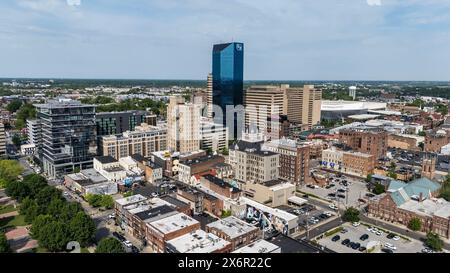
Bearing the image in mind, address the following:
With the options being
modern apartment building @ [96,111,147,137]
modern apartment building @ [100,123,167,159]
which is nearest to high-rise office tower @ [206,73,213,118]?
modern apartment building @ [96,111,147,137]

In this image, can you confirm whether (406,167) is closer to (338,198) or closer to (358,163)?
(358,163)

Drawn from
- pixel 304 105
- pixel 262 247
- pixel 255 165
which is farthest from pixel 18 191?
pixel 304 105

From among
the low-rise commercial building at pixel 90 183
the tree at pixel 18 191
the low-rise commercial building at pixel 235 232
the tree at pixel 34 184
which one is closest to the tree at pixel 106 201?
the low-rise commercial building at pixel 90 183

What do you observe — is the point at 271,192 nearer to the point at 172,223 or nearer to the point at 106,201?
the point at 172,223

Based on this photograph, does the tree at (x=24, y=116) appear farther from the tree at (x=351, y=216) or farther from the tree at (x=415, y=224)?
the tree at (x=415, y=224)

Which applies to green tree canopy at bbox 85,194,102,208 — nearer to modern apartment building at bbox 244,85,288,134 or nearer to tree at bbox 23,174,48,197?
tree at bbox 23,174,48,197

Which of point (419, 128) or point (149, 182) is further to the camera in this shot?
point (419, 128)
